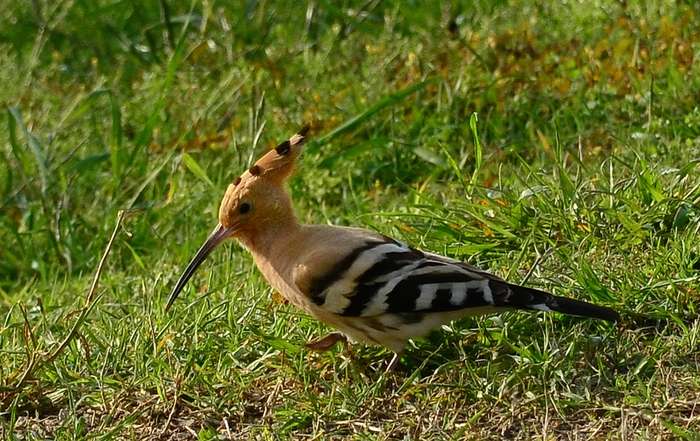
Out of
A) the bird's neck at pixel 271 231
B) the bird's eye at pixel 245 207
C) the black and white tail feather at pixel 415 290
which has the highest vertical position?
the bird's eye at pixel 245 207

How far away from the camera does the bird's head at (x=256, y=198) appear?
123 inches

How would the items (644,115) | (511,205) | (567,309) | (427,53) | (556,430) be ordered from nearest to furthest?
(556,430)
(567,309)
(511,205)
(644,115)
(427,53)

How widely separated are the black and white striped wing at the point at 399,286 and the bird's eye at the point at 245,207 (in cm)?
38

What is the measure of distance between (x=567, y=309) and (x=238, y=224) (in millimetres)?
1001

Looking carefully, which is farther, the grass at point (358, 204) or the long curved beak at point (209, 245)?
the long curved beak at point (209, 245)

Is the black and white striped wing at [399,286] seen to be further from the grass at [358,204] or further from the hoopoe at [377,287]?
the grass at [358,204]

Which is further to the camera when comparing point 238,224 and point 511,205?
point 511,205

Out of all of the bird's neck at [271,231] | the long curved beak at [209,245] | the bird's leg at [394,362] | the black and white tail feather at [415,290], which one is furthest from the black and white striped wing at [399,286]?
the long curved beak at [209,245]

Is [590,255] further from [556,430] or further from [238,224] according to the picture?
[238,224]

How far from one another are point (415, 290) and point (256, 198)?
0.60 meters

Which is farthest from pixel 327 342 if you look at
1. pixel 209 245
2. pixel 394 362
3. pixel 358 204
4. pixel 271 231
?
pixel 358 204

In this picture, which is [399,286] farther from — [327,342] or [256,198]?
[256,198]

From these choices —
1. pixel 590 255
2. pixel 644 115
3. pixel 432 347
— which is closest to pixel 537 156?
pixel 644 115

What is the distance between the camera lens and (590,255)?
10.6ft
